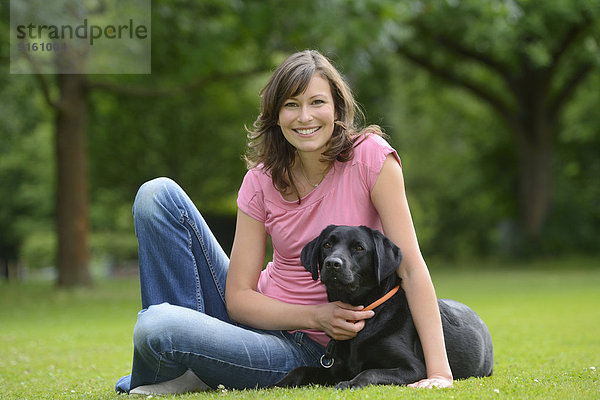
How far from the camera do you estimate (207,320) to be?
3848mm

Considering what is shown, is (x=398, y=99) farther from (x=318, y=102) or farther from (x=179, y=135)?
(x=318, y=102)

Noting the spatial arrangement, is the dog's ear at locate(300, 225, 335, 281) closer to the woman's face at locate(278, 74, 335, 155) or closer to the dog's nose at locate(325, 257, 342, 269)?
the dog's nose at locate(325, 257, 342, 269)

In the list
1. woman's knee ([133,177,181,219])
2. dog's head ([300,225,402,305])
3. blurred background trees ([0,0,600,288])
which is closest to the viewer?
dog's head ([300,225,402,305])

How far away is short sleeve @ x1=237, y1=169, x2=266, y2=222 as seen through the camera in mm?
4258

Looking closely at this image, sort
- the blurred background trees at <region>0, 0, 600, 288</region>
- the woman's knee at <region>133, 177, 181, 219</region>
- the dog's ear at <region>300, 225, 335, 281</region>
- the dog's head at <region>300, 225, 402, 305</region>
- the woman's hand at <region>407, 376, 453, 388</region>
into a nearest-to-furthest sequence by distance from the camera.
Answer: the woman's hand at <region>407, 376, 453, 388</region>
the dog's head at <region>300, 225, 402, 305</region>
the dog's ear at <region>300, 225, 335, 281</region>
the woman's knee at <region>133, 177, 181, 219</region>
the blurred background trees at <region>0, 0, 600, 288</region>

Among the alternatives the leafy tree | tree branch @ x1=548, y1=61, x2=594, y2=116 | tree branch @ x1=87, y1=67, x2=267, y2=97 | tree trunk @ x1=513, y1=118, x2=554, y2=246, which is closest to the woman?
A: tree branch @ x1=87, y1=67, x2=267, y2=97

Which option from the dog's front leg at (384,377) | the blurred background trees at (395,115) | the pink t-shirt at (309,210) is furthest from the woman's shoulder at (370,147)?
the blurred background trees at (395,115)

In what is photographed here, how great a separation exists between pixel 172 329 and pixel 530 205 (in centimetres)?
2166

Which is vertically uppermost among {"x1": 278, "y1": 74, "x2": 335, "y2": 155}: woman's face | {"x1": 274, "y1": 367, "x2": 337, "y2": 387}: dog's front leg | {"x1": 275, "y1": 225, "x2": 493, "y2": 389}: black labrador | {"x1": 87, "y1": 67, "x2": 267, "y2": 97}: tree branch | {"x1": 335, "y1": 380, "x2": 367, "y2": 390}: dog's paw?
{"x1": 87, "y1": 67, "x2": 267, "y2": 97}: tree branch

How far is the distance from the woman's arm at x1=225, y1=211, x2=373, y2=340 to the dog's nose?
0.90 feet

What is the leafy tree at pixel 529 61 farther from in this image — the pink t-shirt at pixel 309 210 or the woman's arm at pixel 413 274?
the woman's arm at pixel 413 274

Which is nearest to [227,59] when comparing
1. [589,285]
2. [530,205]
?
[589,285]

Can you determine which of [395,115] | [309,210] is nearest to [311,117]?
[309,210]

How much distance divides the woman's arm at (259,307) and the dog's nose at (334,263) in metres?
0.27
